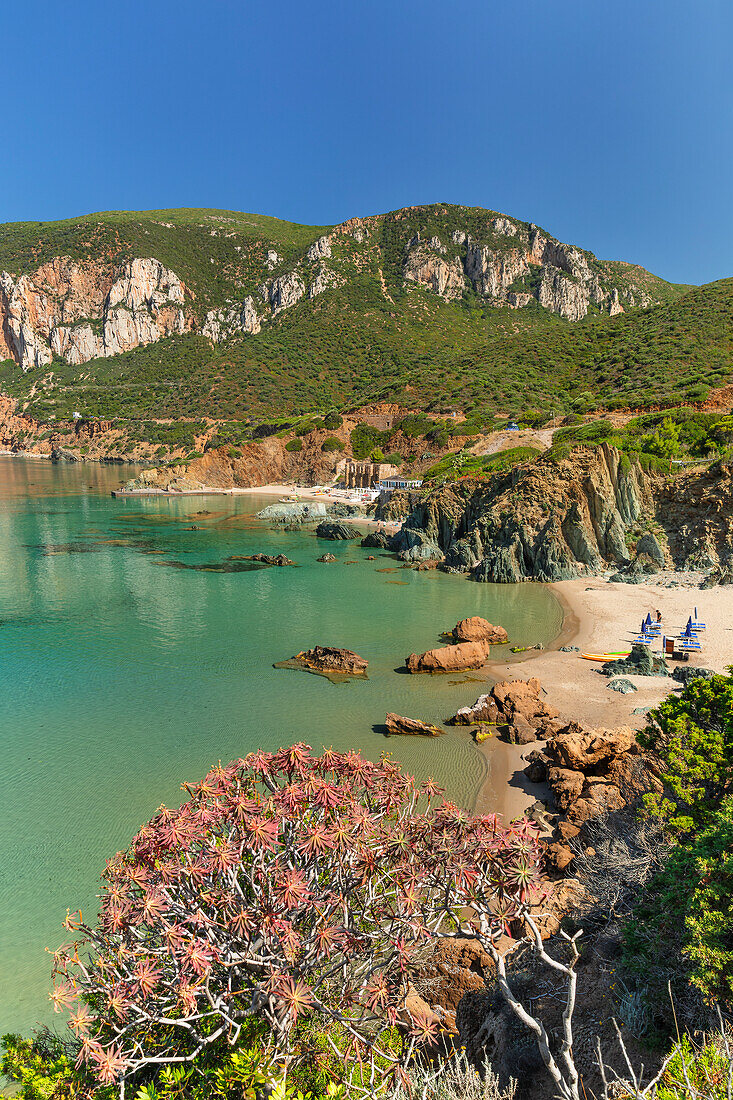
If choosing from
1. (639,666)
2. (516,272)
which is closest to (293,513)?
(639,666)

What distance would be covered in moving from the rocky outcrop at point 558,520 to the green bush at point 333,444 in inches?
1722

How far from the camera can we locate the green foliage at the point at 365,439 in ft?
245

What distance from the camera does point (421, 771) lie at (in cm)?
1188

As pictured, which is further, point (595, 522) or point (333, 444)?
point (333, 444)

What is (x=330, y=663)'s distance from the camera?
17.8 metres

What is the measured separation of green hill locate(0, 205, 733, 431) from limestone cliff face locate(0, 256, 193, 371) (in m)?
0.48

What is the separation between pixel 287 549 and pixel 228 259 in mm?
128215

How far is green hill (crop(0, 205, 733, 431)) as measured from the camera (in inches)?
2908

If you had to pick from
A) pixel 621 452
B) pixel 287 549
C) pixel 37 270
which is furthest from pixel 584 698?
pixel 37 270

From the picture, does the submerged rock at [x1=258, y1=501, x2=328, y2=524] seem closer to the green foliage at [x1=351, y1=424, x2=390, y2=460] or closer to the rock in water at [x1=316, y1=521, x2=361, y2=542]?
the rock in water at [x1=316, y1=521, x2=361, y2=542]

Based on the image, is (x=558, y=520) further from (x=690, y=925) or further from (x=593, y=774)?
(x=690, y=925)

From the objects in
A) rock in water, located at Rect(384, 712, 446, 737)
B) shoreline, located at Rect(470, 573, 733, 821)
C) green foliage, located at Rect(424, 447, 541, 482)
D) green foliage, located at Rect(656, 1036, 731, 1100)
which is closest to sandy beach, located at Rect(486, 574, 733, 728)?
shoreline, located at Rect(470, 573, 733, 821)

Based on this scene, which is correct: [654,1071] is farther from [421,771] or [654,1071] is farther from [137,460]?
[137,460]

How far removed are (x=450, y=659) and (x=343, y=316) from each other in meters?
108
